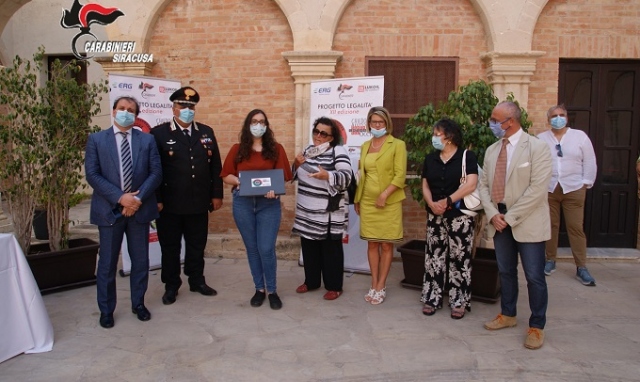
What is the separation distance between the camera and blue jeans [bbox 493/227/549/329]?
13.3 feet

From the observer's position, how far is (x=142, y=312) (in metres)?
4.66

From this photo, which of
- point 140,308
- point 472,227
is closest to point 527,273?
point 472,227

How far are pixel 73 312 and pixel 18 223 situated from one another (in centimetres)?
140

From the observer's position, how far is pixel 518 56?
6.56 m

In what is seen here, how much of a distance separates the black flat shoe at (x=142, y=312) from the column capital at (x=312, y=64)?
351cm

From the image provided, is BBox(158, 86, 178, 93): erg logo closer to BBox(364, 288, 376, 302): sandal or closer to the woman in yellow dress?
the woman in yellow dress

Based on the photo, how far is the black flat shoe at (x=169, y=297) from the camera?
508 centimetres

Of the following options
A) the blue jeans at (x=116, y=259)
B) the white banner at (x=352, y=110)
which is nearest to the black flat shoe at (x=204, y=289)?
the blue jeans at (x=116, y=259)

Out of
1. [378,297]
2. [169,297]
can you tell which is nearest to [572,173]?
[378,297]

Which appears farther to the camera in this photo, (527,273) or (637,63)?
(637,63)

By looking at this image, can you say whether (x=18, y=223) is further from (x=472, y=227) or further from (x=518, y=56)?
(x=518, y=56)

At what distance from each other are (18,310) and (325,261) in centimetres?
272

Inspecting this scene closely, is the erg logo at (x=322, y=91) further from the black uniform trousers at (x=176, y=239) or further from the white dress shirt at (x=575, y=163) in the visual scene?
the white dress shirt at (x=575, y=163)

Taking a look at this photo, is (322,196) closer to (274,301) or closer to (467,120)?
(274,301)
